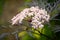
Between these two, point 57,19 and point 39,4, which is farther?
point 39,4

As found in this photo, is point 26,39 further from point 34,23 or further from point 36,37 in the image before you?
point 34,23

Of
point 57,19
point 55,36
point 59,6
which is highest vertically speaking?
point 59,6

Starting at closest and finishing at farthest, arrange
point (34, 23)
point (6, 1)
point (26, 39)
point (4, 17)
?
point (34, 23) → point (26, 39) → point (4, 17) → point (6, 1)

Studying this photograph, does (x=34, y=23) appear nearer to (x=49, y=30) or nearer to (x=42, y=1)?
(x=49, y=30)

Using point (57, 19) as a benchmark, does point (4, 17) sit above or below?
above

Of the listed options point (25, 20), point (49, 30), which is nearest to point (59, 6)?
point (49, 30)

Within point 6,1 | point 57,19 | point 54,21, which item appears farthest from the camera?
point 6,1

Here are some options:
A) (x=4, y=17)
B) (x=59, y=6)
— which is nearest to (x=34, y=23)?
(x=59, y=6)

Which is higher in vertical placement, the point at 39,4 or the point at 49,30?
the point at 39,4

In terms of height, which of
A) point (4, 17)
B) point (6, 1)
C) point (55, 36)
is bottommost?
point (55, 36)
